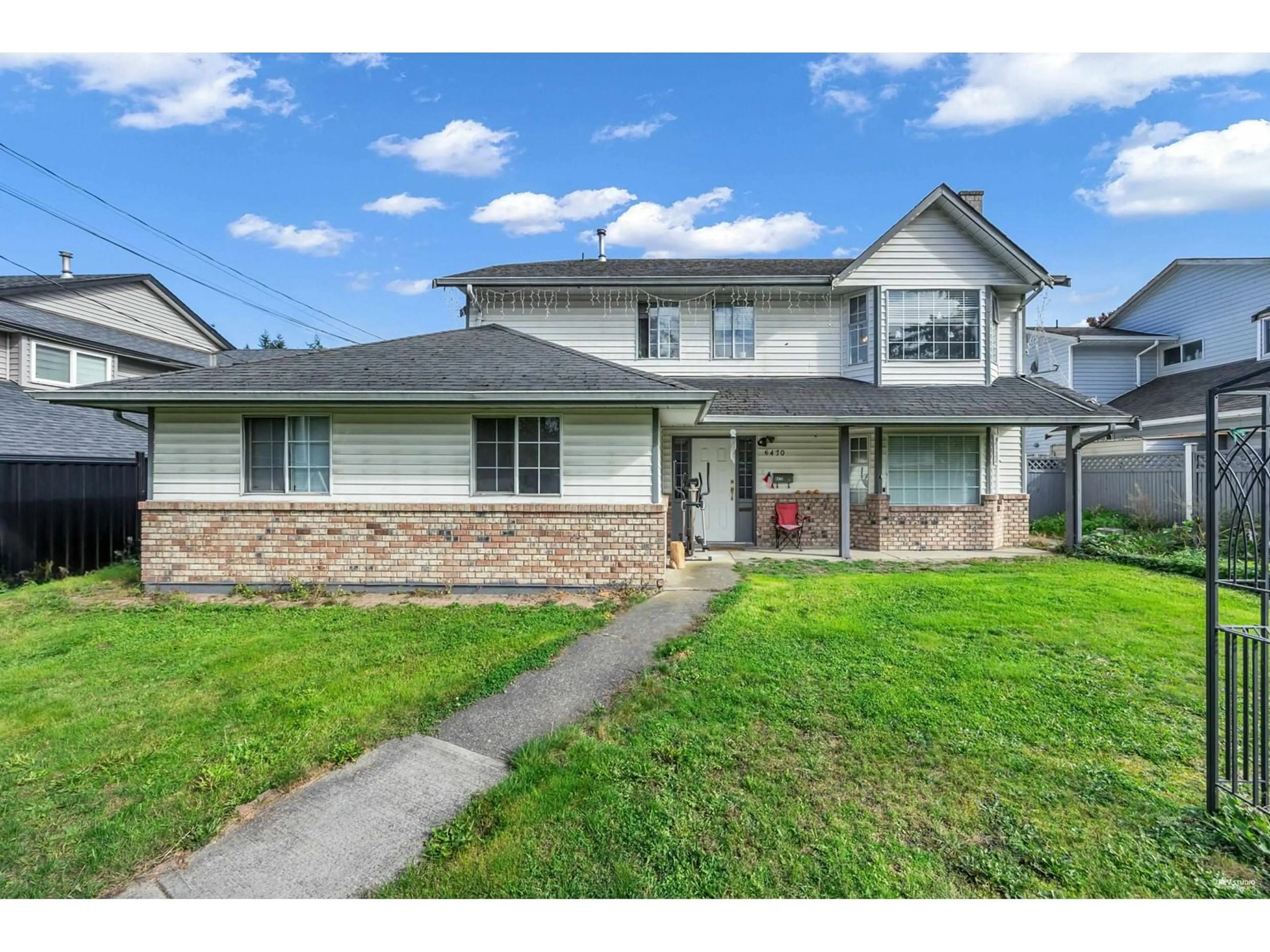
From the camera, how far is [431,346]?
927 cm

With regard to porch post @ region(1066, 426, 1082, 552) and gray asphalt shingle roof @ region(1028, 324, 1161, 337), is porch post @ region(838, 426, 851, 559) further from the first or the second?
gray asphalt shingle roof @ region(1028, 324, 1161, 337)

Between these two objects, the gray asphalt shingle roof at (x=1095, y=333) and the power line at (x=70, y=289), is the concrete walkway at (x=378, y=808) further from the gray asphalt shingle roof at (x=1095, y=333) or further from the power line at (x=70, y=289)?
the gray asphalt shingle roof at (x=1095, y=333)

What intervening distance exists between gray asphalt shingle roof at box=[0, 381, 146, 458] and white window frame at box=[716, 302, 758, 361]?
11498 mm

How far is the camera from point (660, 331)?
12.4m

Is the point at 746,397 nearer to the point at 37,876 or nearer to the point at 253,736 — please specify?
the point at 253,736

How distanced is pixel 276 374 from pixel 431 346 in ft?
7.40

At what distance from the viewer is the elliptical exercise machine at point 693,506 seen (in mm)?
10562

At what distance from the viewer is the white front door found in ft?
38.4

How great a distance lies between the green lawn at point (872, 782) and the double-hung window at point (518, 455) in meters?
3.48

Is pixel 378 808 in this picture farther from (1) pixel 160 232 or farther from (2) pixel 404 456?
(1) pixel 160 232

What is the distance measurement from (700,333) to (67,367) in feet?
50.2

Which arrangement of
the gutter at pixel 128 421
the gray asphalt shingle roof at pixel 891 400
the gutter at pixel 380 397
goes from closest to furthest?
1. the gutter at pixel 380 397
2. the gutter at pixel 128 421
3. the gray asphalt shingle roof at pixel 891 400

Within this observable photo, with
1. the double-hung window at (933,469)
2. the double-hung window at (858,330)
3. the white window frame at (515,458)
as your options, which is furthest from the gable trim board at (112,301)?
the double-hung window at (933,469)

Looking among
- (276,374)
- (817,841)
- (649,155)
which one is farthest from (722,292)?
(817,841)
